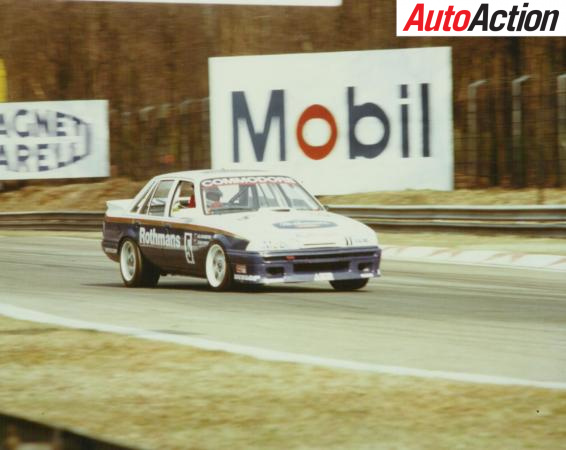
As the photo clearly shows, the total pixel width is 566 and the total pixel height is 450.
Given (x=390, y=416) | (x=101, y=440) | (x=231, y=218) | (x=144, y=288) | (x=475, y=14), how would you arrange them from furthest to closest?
(x=475, y=14) → (x=144, y=288) → (x=231, y=218) → (x=390, y=416) → (x=101, y=440)

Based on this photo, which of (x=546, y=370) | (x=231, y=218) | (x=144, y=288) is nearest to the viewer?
(x=546, y=370)

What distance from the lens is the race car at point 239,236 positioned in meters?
13.6

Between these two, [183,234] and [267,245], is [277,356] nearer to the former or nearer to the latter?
[267,245]

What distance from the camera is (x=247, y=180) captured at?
14.7 metres

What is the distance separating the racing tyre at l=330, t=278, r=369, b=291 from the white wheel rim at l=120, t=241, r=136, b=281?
2391 millimetres

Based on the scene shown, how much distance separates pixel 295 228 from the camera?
1370 centimetres

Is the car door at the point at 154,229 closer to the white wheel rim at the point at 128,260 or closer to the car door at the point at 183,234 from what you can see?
the car door at the point at 183,234

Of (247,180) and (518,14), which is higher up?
(518,14)

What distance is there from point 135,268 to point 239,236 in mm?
2191

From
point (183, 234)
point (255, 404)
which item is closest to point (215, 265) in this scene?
point (183, 234)

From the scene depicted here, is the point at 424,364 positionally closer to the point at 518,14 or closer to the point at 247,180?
the point at 247,180

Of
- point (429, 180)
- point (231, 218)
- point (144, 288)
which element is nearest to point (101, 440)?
point (231, 218)

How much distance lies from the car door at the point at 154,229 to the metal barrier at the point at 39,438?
8.75 m

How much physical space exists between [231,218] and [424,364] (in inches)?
220
